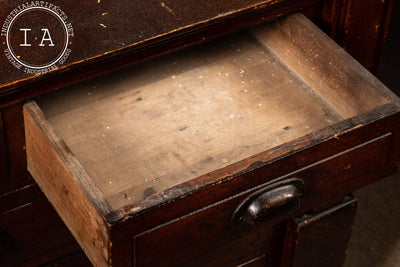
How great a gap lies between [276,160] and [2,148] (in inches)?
19.0

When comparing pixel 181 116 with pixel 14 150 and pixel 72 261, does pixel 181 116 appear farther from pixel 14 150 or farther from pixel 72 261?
pixel 72 261

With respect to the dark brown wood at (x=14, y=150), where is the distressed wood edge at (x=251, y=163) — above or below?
above

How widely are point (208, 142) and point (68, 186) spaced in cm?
28

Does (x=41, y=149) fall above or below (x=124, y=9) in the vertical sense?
below

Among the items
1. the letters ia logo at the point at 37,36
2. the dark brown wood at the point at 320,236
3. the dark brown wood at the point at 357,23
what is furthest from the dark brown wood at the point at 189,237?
the dark brown wood at the point at 357,23

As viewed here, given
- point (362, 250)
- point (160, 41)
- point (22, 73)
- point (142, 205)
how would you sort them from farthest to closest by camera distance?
point (362, 250)
point (160, 41)
point (22, 73)
point (142, 205)

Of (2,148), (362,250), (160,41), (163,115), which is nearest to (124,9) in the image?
(160,41)

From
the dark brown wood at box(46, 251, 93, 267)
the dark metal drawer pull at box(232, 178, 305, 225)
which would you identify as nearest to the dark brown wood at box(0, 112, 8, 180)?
the dark brown wood at box(46, 251, 93, 267)

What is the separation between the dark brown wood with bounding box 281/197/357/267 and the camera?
1.49m

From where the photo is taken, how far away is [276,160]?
1190 millimetres

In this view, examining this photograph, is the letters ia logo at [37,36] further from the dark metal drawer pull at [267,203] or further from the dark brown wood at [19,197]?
the dark metal drawer pull at [267,203]

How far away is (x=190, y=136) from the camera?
1.37m

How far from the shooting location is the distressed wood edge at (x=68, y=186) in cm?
111

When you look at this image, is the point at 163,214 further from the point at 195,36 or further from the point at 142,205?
the point at 195,36
